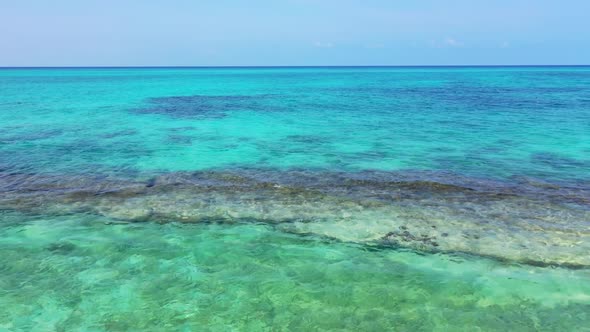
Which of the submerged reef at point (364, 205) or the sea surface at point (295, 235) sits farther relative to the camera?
the submerged reef at point (364, 205)

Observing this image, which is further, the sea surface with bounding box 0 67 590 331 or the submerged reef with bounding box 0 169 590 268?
the submerged reef with bounding box 0 169 590 268

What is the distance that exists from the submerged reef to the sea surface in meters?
0.05

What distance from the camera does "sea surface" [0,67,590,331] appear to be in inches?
251

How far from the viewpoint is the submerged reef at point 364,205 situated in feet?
28.8

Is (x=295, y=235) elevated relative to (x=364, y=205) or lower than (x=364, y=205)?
lower

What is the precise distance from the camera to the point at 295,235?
29.8ft

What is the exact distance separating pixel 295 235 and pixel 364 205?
2.37m

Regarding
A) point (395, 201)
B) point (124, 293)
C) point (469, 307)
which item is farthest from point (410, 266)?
point (124, 293)

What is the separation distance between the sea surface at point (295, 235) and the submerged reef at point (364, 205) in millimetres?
49

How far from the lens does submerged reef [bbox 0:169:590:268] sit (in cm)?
877

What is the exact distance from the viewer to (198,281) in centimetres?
725

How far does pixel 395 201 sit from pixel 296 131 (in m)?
11.9

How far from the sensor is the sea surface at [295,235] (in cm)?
639

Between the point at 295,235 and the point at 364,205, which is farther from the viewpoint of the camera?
the point at 364,205
